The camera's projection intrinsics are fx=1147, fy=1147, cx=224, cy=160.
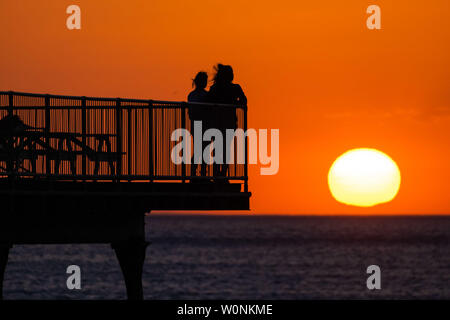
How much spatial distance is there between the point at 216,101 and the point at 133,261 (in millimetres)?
4058

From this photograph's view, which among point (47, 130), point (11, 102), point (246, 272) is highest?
point (11, 102)

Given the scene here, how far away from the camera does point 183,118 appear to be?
24.5 metres

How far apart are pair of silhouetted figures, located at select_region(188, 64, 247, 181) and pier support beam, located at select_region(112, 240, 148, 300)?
2.10 metres

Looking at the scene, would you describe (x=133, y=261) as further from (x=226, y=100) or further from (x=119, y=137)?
(x=226, y=100)

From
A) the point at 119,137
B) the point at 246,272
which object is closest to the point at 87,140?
the point at 119,137

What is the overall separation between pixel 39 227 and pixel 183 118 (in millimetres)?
3817

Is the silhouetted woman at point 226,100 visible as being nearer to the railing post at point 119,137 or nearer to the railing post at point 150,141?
the railing post at point 150,141

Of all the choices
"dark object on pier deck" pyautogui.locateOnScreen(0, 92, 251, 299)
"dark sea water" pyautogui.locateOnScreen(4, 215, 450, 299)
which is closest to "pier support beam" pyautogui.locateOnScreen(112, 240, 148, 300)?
"dark object on pier deck" pyautogui.locateOnScreen(0, 92, 251, 299)

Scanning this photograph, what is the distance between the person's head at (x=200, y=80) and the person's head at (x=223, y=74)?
0.25m

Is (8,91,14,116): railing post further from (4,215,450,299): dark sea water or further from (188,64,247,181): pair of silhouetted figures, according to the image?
(4,215,450,299): dark sea water

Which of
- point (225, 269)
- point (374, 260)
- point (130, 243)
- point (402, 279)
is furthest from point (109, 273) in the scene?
point (130, 243)

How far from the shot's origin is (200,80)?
24328 mm

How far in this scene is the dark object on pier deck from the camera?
75.6 ft
